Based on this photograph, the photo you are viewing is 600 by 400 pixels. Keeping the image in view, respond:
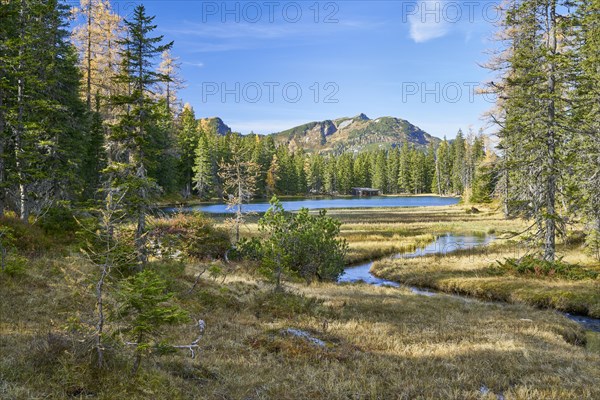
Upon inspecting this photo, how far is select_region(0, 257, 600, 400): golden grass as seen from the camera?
5766 mm

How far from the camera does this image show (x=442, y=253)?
103 feet

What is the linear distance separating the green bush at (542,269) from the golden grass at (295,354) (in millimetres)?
7058

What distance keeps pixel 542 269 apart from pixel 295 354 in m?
19.0

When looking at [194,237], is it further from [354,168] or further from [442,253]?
[354,168]

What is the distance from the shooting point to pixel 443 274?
24438 mm

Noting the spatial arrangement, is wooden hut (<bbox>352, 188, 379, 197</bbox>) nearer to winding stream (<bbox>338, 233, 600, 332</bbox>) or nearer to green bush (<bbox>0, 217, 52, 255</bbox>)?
winding stream (<bbox>338, 233, 600, 332</bbox>)

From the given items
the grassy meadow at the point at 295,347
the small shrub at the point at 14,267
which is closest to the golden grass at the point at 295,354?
the grassy meadow at the point at 295,347

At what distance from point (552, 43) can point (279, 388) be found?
24.0 metres

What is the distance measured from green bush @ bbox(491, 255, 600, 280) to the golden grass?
23.2 ft

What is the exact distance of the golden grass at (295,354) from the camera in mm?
5766

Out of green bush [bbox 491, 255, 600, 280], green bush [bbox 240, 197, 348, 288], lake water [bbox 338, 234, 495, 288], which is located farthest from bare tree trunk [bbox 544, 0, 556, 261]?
green bush [bbox 240, 197, 348, 288]

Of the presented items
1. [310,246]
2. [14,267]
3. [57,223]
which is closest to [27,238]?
[57,223]

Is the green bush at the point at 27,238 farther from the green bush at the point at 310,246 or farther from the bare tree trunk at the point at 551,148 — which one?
the bare tree trunk at the point at 551,148

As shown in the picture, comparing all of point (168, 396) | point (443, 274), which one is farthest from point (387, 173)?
point (168, 396)
